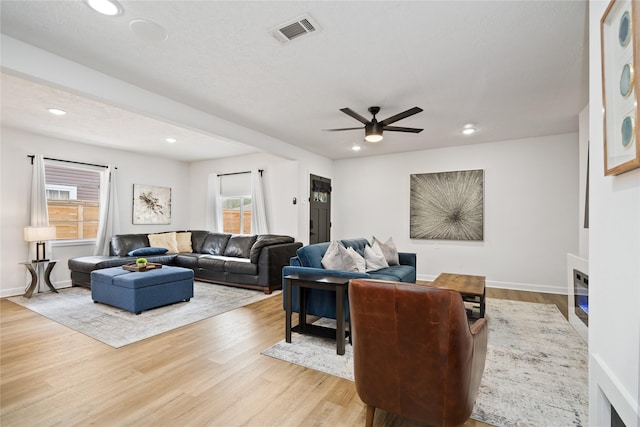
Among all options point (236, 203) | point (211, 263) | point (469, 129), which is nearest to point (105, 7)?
point (211, 263)

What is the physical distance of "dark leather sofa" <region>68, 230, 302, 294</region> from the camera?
500cm

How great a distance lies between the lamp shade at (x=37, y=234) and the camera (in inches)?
184

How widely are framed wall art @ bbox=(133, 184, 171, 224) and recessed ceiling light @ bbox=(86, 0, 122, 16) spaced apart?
5264 millimetres

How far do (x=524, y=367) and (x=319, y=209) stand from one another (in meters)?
4.72

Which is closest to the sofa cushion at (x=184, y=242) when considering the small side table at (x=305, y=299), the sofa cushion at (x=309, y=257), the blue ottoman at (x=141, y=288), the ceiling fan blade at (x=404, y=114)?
the blue ottoman at (x=141, y=288)

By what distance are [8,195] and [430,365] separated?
6590mm

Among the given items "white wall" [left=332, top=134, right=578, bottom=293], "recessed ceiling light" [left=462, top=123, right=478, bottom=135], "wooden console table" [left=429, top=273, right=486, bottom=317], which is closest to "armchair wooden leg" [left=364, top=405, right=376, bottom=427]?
"wooden console table" [left=429, top=273, right=486, bottom=317]

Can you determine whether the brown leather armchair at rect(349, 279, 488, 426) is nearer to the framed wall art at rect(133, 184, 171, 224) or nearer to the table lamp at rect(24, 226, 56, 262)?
the table lamp at rect(24, 226, 56, 262)

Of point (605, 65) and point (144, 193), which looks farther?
point (144, 193)

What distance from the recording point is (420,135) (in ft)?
16.6

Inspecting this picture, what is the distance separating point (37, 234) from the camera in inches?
185

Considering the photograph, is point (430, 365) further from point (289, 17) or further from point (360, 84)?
point (360, 84)

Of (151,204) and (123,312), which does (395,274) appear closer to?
(123,312)

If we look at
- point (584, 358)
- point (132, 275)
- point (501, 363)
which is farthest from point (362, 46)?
point (132, 275)
